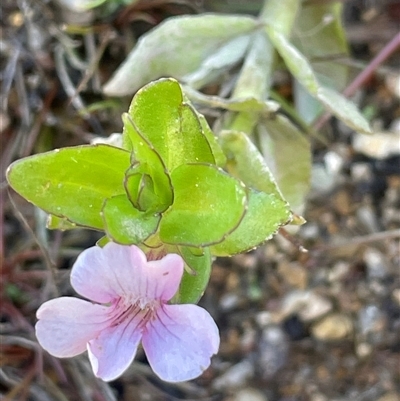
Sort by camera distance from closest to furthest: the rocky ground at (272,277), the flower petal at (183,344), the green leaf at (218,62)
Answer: the flower petal at (183,344) → the green leaf at (218,62) → the rocky ground at (272,277)

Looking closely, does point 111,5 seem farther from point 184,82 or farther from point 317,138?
point 317,138

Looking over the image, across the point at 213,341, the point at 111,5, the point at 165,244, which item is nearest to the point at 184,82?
the point at 111,5

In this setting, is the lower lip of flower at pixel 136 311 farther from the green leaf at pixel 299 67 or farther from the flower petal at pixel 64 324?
the green leaf at pixel 299 67

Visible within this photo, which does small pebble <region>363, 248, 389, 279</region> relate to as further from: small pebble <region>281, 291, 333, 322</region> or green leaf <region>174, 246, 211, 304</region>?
green leaf <region>174, 246, 211, 304</region>

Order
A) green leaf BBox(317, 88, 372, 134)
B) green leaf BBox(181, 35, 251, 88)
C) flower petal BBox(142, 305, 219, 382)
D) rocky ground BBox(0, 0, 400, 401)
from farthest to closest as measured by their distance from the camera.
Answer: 1. rocky ground BBox(0, 0, 400, 401)
2. green leaf BBox(181, 35, 251, 88)
3. green leaf BBox(317, 88, 372, 134)
4. flower petal BBox(142, 305, 219, 382)

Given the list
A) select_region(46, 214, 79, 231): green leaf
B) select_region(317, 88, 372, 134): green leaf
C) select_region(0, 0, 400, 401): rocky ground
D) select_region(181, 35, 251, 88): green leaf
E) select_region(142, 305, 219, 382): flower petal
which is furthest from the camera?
select_region(0, 0, 400, 401): rocky ground

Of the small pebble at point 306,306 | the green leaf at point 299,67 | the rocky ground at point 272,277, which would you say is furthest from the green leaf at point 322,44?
the small pebble at point 306,306

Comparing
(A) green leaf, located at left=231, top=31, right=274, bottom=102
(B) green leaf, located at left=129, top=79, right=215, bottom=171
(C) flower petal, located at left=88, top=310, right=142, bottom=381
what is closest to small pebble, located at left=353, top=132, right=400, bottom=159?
(A) green leaf, located at left=231, top=31, right=274, bottom=102
